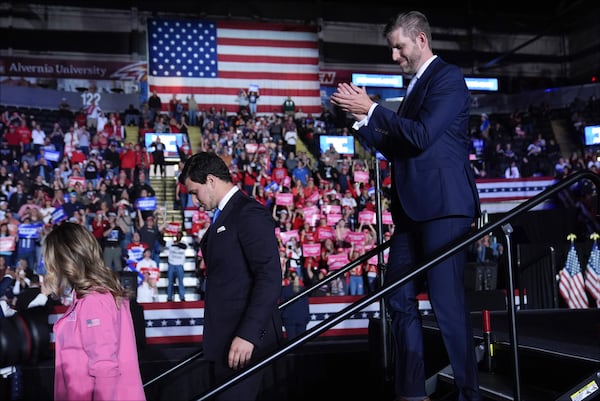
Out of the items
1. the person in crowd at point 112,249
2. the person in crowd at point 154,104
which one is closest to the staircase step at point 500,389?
the person in crowd at point 112,249

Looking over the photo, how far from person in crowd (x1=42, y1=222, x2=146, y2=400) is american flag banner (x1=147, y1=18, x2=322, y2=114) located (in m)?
23.3

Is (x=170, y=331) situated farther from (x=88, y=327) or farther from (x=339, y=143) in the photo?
(x=339, y=143)

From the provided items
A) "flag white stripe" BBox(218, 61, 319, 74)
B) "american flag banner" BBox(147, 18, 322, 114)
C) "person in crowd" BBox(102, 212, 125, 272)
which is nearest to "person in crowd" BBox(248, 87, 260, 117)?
"american flag banner" BBox(147, 18, 322, 114)

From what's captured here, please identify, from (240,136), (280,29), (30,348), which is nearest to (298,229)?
(240,136)

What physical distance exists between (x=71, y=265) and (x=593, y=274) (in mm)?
10706

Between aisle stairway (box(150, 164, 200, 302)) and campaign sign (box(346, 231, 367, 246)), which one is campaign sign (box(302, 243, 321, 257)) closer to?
campaign sign (box(346, 231, 367, 246))

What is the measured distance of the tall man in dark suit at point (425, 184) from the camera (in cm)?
290

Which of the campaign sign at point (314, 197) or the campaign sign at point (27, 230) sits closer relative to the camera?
the campaign sign at point (27, 230)

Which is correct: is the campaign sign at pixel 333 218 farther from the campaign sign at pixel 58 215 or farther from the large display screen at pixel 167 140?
the large display screen at pixel 167 140

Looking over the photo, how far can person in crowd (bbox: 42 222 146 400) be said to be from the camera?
8.64 ft

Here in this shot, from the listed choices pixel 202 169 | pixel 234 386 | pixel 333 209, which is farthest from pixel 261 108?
pixel 234 386

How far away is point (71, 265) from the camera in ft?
8.96

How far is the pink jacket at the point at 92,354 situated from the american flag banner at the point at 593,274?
10.2 m

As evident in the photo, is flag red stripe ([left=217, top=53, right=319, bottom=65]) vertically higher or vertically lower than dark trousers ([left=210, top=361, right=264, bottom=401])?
higher
